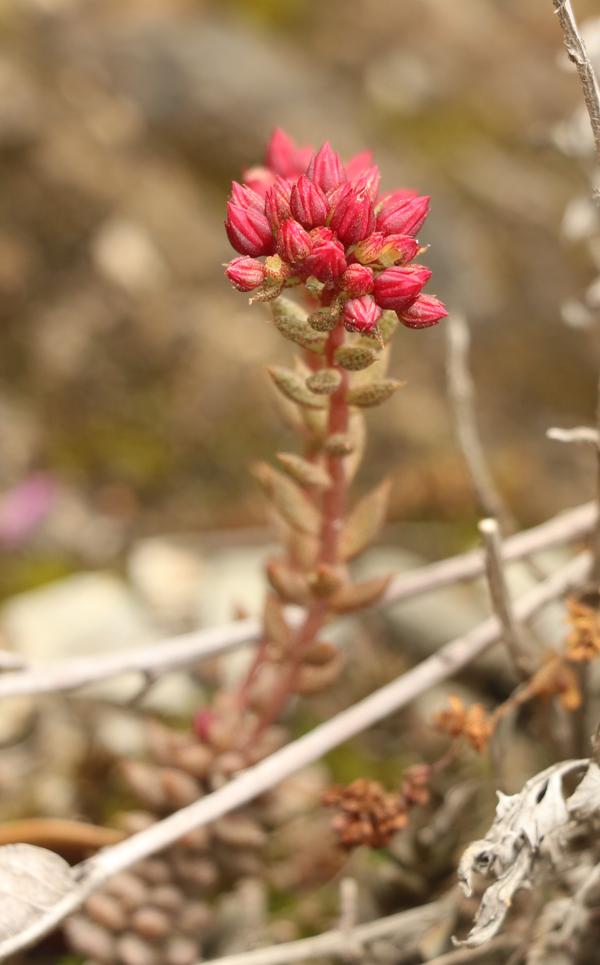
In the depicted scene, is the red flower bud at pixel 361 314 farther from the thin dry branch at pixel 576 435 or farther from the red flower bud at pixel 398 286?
the thin dry branch at pixel 576 435

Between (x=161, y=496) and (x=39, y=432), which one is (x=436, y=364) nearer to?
(x=161, y=496)

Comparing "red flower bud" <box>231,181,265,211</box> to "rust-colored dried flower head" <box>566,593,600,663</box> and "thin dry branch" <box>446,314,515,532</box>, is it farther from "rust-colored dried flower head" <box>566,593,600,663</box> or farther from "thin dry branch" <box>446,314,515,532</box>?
"rust-colored dried flower head" <box>566,593,600,663</box>

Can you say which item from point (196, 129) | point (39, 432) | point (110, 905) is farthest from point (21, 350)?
point (110, 905)

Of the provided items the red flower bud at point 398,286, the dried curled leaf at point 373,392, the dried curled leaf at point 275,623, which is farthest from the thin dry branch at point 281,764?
the red flower bud at point 398,286

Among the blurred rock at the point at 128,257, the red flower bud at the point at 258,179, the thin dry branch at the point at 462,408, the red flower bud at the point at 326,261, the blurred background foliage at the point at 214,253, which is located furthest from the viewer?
the blurred rock at the point at 128,257

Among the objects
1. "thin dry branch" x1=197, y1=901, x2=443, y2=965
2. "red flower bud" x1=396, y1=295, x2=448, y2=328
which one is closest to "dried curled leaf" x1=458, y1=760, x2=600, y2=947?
"thin dry branch" x1=197, y1=901, x2=443, y2=965

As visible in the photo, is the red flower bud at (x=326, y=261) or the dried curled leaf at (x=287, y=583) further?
the dried curled leaf at (x=287, y=583)

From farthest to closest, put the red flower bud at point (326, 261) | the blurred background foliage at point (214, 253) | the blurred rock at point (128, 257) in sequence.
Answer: the blurred rock at point (128, 257), the blurred background foliage at point (214, 253), the red flower bud at point (326, 261)
